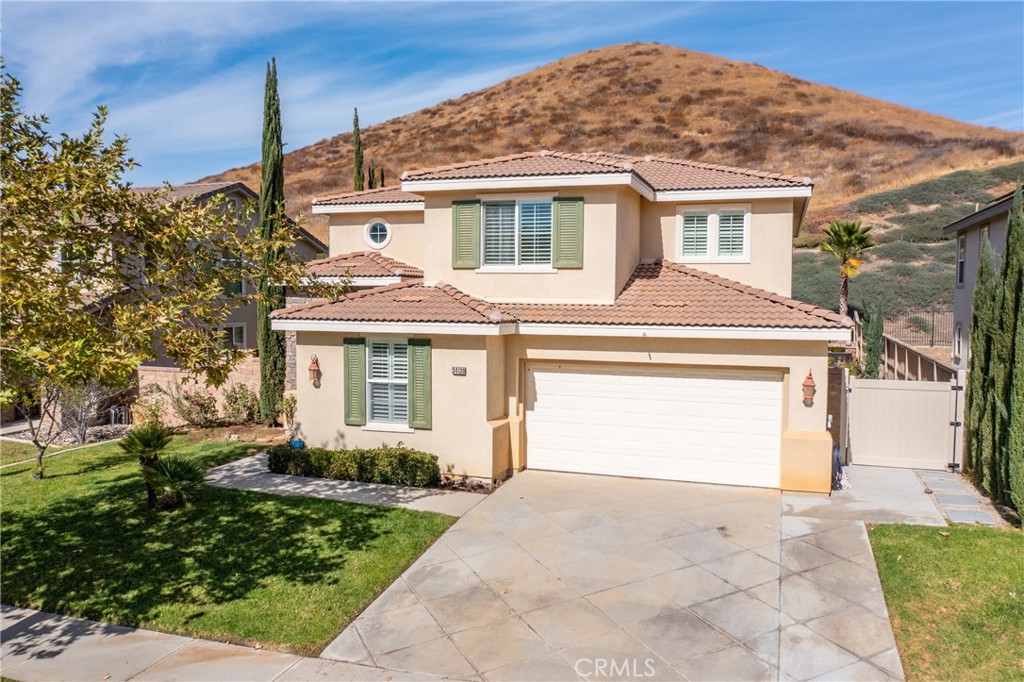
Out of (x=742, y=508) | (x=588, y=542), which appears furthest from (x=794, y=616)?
(x=742, y=508)

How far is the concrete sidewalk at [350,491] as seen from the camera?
1186 cm

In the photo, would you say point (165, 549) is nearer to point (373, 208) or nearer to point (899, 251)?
point (373, 208)

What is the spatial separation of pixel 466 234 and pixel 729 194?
594 cm

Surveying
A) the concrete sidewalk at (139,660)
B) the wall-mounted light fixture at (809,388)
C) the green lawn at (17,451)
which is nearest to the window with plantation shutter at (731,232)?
the wall-mounted light fixture at (809,388)

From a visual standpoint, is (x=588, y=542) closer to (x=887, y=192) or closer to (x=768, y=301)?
(x=768, y=301)

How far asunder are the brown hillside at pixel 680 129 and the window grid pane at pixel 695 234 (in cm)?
4210

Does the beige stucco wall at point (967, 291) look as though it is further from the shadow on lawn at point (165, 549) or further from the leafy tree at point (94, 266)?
the leafy tree at point (94, 266)

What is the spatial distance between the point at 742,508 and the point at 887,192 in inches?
1914

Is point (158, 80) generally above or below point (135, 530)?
above

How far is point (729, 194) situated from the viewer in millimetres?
15125

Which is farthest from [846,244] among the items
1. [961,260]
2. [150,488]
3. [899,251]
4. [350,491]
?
[150,488]

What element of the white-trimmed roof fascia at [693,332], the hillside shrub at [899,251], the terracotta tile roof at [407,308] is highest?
the hillside shrub at [899,251]

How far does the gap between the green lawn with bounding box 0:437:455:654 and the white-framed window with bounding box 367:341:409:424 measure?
2413 mm

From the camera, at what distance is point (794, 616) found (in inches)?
307
